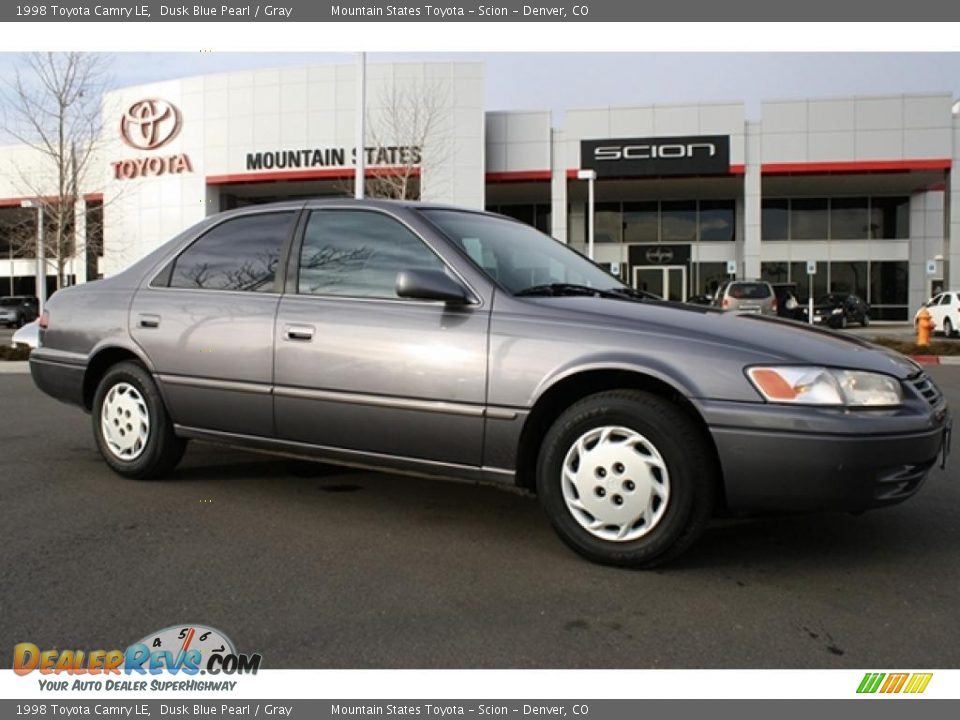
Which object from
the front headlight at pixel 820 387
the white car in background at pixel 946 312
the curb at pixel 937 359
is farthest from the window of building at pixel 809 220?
the front headlight at pixel 820 387

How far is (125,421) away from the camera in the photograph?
4.75 metres

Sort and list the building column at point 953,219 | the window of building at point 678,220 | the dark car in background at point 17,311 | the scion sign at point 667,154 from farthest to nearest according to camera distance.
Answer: the window of building at point 678,220 < the dark car in background at point 17,311 < the scion sign at point 667,154 < the building column at point 953,219

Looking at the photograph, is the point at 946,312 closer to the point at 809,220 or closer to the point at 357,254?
the point at 809,220

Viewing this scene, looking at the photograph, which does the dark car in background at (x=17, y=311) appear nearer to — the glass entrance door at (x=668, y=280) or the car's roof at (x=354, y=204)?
the glass entrance door at (x=668, y=280)

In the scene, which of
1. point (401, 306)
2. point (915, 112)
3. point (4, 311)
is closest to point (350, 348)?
point (401, 306)

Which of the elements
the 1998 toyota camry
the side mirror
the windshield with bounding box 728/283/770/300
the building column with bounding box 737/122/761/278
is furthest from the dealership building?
the side mirror

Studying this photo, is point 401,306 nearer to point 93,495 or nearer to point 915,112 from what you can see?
point 93,495

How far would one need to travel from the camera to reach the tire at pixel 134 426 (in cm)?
462

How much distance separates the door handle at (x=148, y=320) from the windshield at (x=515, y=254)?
1.74 metres

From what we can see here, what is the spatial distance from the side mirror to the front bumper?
3.94 ft

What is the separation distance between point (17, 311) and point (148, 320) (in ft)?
104

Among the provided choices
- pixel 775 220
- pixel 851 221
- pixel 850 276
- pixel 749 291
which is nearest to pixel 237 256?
pixel 749 291

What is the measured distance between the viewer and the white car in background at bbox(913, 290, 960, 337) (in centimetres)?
2238

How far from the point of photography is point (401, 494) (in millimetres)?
4574
